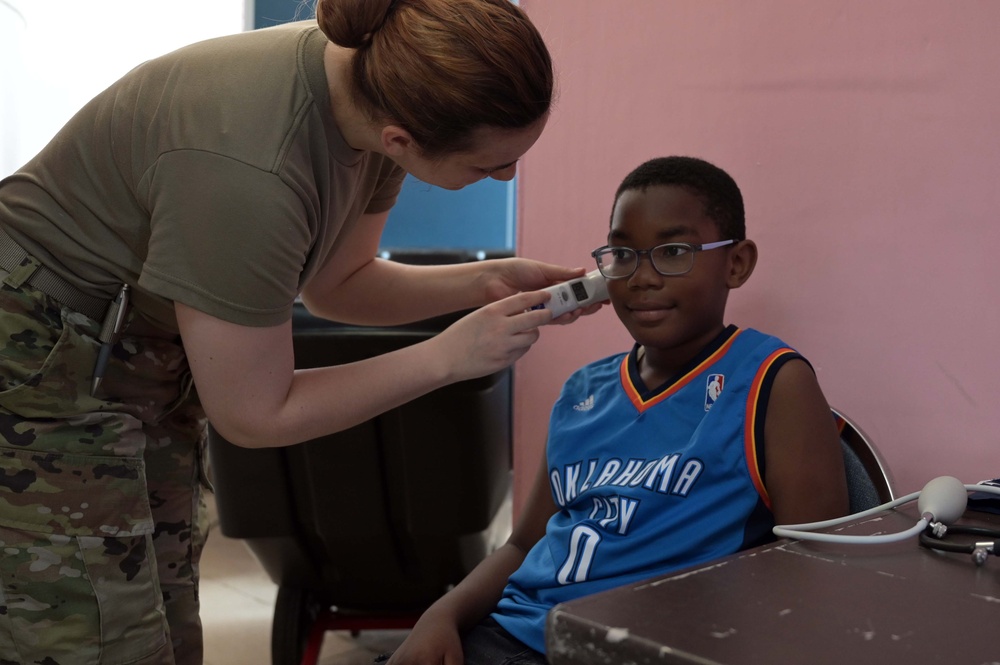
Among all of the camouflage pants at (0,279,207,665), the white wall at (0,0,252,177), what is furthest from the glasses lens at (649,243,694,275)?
the white wall at (0,0,252,177)

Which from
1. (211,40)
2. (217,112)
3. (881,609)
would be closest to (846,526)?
(881,609)

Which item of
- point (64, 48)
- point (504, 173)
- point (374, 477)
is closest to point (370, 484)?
point (374, 477)

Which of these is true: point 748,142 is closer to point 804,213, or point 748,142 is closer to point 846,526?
point 804,213

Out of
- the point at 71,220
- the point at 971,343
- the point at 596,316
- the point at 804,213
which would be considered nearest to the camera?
the point at 71,220

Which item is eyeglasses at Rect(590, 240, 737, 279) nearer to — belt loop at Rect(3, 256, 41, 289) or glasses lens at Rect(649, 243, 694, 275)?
glasses lens at Rect(649, 243, 694, 275)

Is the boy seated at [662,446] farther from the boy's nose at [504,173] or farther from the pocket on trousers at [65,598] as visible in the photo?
the pocket on trousers at [65,598]

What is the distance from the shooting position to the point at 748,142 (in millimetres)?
1480

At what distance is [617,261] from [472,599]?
50cm

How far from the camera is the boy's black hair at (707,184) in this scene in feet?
4.24

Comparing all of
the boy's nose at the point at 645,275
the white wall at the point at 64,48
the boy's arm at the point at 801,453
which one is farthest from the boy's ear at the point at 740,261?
the white wall at the point at 64,48

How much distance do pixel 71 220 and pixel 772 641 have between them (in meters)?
0.97

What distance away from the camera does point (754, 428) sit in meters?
1.11

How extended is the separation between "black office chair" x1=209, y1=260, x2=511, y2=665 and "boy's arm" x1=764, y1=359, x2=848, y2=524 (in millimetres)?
790

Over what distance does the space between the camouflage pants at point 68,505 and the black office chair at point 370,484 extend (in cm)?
65
